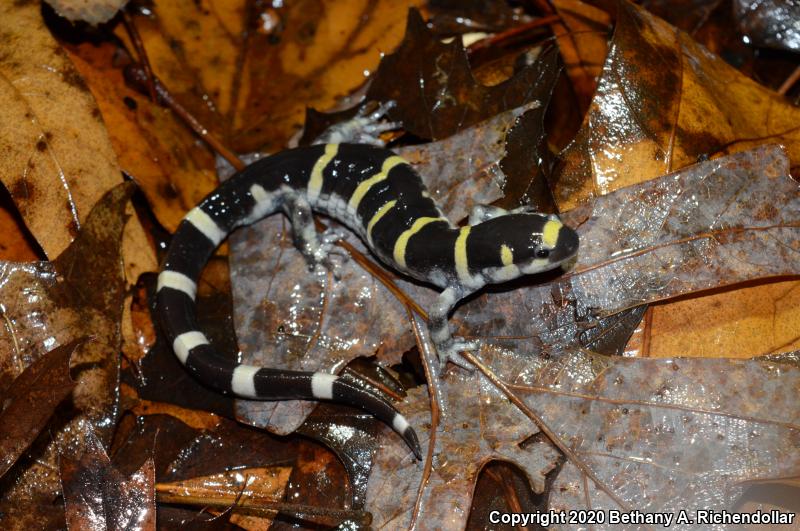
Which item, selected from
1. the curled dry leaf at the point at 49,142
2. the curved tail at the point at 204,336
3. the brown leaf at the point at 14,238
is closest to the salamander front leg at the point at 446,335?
the curved tail at the point at 204,336

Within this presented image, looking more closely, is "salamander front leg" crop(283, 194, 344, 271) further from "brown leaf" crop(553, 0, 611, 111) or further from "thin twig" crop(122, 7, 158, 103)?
"brown leaf" crop(553, 0, 611, 111)

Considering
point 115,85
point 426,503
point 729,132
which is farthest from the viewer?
point 115,85

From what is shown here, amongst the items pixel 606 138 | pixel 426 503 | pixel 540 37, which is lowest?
pixel 426 503

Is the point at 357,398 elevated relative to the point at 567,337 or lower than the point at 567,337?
lower

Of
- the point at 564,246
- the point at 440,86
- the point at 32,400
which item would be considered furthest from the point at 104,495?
the point at 440,86

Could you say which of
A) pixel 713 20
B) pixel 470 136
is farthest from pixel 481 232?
pixel 713 20

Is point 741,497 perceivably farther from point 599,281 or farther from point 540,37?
point 540,37
